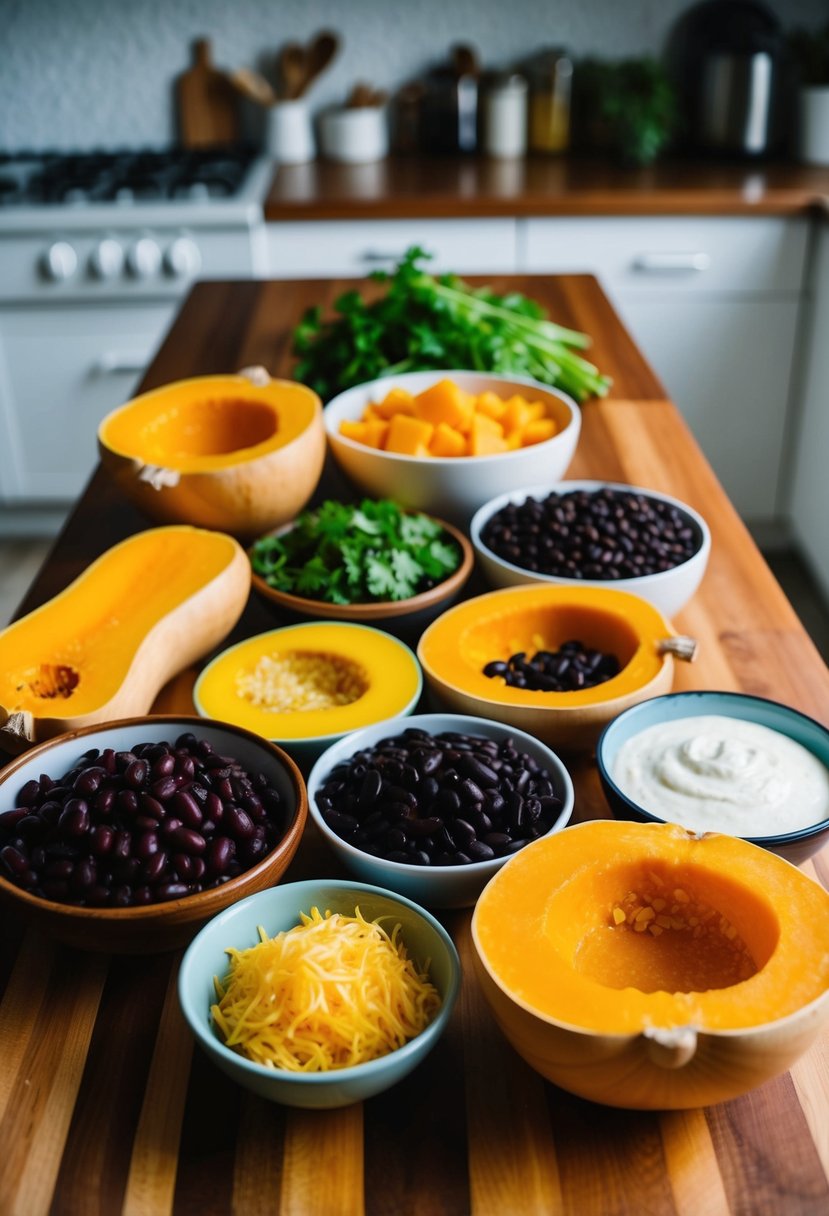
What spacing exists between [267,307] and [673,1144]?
211cm

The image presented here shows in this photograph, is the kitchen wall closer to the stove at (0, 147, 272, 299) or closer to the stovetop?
the stovetop

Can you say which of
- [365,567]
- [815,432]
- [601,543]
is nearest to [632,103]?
[815,432]

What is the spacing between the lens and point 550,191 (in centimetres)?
347

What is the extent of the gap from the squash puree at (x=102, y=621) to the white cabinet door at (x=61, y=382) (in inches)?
92.6

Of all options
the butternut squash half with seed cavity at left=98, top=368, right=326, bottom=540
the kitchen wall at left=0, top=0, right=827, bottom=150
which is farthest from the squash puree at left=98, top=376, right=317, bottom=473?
the kitchen wall at left=0, top=0, right=827, bottom=150

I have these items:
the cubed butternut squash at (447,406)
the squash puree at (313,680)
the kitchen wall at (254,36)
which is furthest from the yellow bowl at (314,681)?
the kitchen wall at (254,36)

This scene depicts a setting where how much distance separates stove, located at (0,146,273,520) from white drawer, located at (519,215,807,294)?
0.91 meters

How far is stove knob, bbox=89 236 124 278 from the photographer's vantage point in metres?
3.41

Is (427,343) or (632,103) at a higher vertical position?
(632,103)

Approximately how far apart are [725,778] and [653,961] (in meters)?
0.22

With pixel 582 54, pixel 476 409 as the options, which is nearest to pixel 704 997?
pixel 476 409

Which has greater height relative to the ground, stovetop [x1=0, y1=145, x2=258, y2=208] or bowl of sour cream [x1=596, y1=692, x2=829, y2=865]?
stovetop [x1=0, y1=145, x2=258, y2=208]

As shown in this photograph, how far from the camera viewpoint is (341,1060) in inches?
33.0

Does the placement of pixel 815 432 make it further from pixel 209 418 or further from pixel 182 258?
pixel 209 418
